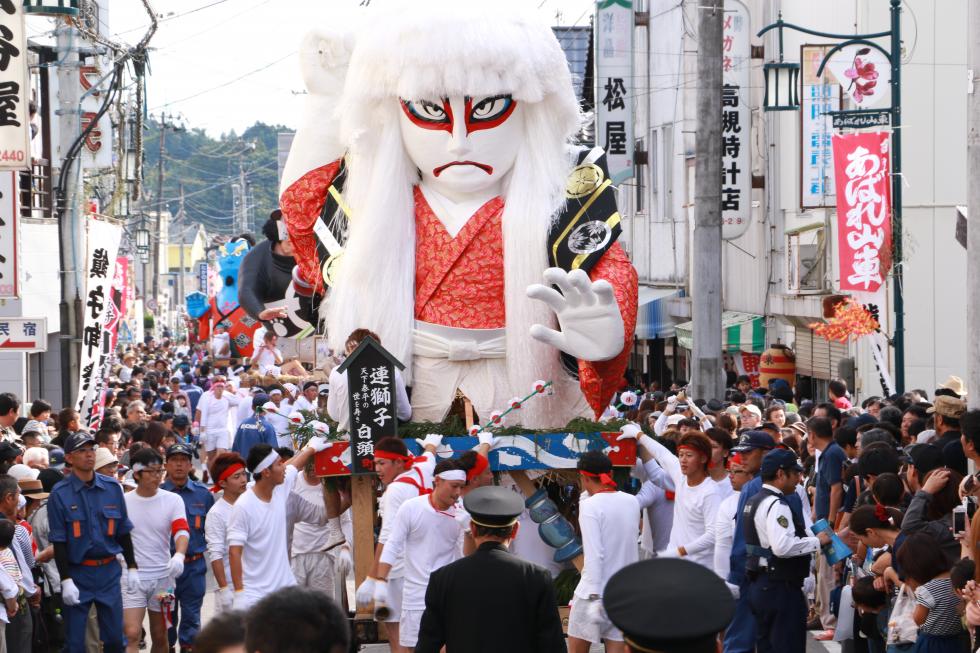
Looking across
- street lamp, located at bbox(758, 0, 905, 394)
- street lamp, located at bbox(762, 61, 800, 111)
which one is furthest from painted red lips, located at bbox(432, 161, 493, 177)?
street lamp, located at bbox(762, 61, 800, 111)

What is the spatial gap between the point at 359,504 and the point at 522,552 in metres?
0.96

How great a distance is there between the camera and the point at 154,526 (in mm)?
9438

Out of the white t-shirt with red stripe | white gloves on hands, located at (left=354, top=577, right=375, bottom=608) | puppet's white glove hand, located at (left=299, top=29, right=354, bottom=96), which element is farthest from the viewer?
puppet's white glove hand, located at (left=299, top=29, right=354, bottom=96)

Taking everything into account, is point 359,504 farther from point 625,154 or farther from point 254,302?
point 625,154

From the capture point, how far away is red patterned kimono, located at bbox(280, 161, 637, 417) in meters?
8.54

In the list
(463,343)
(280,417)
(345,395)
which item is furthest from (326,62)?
(280,417)

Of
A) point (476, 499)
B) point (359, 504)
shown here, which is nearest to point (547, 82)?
point (359, 504)

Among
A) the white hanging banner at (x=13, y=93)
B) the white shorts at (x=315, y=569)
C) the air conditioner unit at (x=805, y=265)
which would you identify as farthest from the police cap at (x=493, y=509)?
the air conditioner unit at (x=805, y=265)

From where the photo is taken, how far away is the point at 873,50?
15.9m

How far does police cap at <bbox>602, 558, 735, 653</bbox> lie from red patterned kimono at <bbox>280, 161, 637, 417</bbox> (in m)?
4.69

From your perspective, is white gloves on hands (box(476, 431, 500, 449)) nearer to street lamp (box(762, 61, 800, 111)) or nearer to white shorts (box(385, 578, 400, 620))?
white shorts (box(385, 578, 400, 620))

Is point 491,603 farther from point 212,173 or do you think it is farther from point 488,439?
point 212,173

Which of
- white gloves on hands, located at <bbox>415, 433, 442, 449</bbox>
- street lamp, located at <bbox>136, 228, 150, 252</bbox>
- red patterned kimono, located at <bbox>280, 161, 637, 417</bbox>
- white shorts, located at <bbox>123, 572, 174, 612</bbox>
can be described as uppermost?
street lamp, located at <bbox>136, 228, 150, 252</bbox>

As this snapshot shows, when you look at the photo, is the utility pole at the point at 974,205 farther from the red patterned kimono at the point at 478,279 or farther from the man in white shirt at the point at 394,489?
the man in white shirt at the point at 394,489
